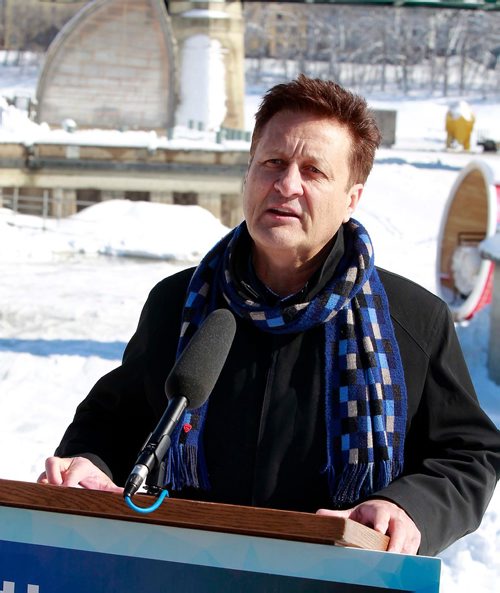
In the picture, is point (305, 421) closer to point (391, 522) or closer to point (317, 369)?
point (317, 369)

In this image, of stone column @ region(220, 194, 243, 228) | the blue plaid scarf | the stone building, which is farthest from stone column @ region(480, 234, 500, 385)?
the stone building

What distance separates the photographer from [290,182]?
263 centimetres

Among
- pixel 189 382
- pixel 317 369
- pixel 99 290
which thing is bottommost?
pixel 99 290

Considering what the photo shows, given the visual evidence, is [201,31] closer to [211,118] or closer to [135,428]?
[211,118]

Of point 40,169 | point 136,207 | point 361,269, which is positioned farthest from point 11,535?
point 40,169

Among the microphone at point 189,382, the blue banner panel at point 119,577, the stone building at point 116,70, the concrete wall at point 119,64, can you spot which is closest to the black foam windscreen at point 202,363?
the microphone at point 189,382

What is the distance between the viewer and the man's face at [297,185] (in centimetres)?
264

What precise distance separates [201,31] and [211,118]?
2359 mm

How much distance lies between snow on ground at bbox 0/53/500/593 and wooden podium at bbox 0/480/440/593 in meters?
3.82

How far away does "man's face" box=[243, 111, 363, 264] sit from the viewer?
8.68ft

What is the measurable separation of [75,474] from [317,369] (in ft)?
1.84

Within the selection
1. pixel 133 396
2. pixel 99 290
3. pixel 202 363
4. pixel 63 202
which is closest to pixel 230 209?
pixel 63 202

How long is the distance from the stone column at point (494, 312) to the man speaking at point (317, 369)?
843 cm

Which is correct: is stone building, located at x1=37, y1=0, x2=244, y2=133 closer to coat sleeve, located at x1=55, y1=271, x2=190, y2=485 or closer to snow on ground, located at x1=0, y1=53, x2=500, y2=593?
snow on ground, located at x1=0, y1=53, x2=500, y2=593
